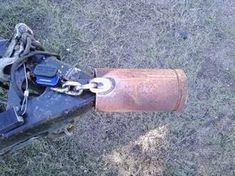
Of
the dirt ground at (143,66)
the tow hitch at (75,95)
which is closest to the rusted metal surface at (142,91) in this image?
the tow hitch at (75,95)

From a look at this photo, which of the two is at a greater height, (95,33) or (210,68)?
(95,33)

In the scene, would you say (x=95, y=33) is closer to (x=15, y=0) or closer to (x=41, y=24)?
(x=41, y=24)

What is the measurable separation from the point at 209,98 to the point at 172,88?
1.69 m

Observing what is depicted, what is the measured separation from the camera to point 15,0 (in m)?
3.39

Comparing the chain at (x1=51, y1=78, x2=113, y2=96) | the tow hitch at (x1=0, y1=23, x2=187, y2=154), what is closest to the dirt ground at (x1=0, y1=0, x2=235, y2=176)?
the tow hitch at (x1=0, y1=23, x2=187, y2=154)

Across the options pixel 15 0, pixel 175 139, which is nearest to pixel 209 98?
pixel 175 139

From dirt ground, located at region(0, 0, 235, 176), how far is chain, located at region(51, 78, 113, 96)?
138 centimetres

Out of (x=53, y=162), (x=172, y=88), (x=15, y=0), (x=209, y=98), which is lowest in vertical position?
(x=53, y=162)

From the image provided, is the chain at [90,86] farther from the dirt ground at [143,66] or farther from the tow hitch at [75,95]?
the dirt ground at [143,66]

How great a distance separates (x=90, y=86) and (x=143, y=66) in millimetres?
1697

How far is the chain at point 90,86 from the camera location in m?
1.61

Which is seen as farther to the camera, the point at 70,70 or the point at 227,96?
the point at 227,96

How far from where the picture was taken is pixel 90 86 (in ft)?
5.27

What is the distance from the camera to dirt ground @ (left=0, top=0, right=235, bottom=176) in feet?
9.77
